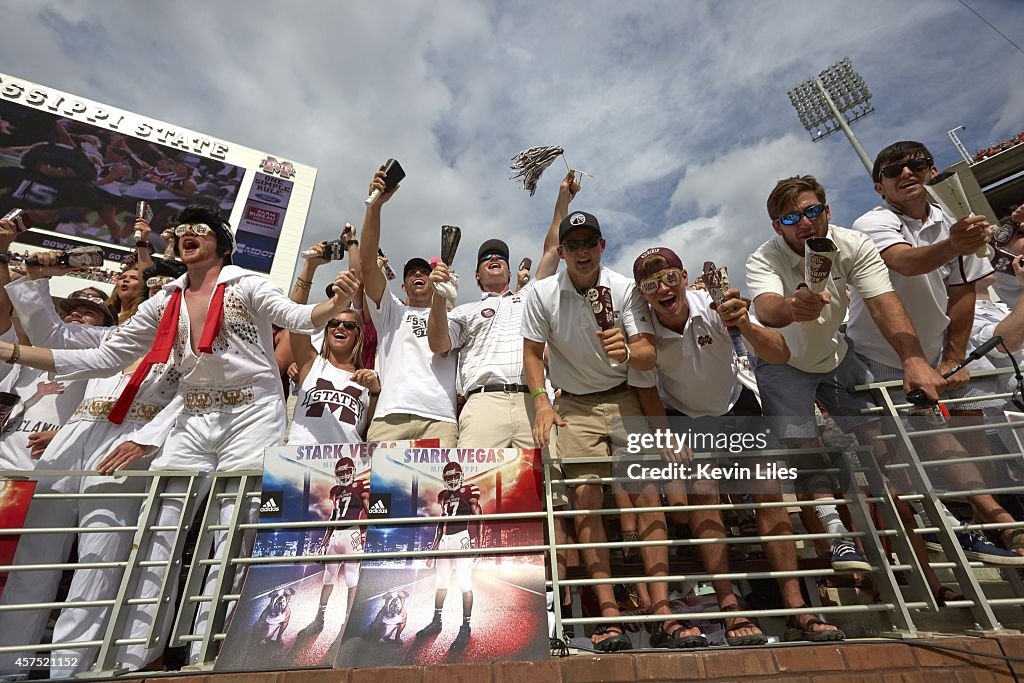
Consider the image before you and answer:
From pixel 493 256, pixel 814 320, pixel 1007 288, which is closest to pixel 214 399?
pixel 493 256

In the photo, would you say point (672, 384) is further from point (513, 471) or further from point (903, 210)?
point (903, 210)

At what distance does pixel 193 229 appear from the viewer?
3.20 m

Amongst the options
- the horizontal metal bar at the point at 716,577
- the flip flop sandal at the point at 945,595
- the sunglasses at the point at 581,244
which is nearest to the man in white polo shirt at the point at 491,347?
the sunglasses at the point at 581,244

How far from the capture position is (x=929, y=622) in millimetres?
2295

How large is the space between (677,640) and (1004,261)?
3.45m

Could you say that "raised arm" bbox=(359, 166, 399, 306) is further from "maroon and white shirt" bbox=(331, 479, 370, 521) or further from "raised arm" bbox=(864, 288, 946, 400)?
"raised arm" bbox=(864, 288, 946, 400)

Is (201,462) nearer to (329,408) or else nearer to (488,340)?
(329,408)

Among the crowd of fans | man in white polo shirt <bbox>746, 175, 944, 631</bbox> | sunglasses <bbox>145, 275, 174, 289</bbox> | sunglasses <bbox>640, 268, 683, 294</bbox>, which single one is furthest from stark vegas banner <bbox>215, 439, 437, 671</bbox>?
sunglasses <bbox>145, 275, 174, 289</bbox>

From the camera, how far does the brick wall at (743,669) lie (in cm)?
203

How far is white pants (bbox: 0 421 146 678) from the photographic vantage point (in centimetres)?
253

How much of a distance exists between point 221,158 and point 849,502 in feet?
98.1

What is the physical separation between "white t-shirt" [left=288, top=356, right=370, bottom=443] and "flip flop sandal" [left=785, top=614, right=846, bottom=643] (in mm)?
2677

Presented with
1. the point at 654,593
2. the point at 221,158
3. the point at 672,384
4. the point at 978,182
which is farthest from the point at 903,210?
the point at 221,158

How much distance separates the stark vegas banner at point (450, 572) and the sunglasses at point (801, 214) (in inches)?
77.7
